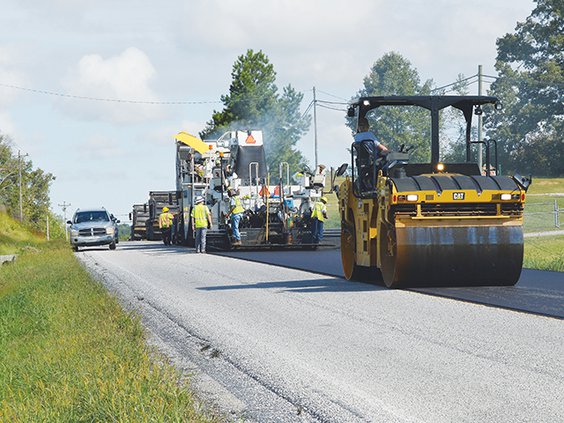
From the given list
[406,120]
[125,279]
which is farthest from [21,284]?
[406,120]

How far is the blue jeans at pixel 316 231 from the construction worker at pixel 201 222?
3.29 m

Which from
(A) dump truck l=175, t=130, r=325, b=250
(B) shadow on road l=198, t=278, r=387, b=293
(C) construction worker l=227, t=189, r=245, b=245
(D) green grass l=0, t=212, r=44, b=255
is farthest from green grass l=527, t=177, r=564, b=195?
(B) shadow on road l=198, t=278, r=387, b=293

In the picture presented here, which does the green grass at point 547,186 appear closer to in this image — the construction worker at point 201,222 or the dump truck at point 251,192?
the dump truck at point 251,192

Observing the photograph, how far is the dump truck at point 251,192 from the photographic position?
33281 mm

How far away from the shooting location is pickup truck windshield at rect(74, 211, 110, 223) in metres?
45.3

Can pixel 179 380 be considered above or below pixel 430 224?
below

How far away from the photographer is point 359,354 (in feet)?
32.2

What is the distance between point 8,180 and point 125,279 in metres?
75.4

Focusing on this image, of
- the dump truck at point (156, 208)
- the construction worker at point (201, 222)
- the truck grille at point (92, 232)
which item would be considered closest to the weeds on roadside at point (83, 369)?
the construction worker at point (201, 222)

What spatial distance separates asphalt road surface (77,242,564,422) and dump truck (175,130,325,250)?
52.6ft

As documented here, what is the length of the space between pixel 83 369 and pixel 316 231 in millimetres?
24260

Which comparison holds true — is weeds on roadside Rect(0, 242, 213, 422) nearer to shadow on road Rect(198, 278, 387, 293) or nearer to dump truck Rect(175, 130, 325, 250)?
shadow on road Rect(198, 278, 387, 293)

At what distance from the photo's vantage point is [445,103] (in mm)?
17344

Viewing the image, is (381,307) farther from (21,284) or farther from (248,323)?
(21,284)
